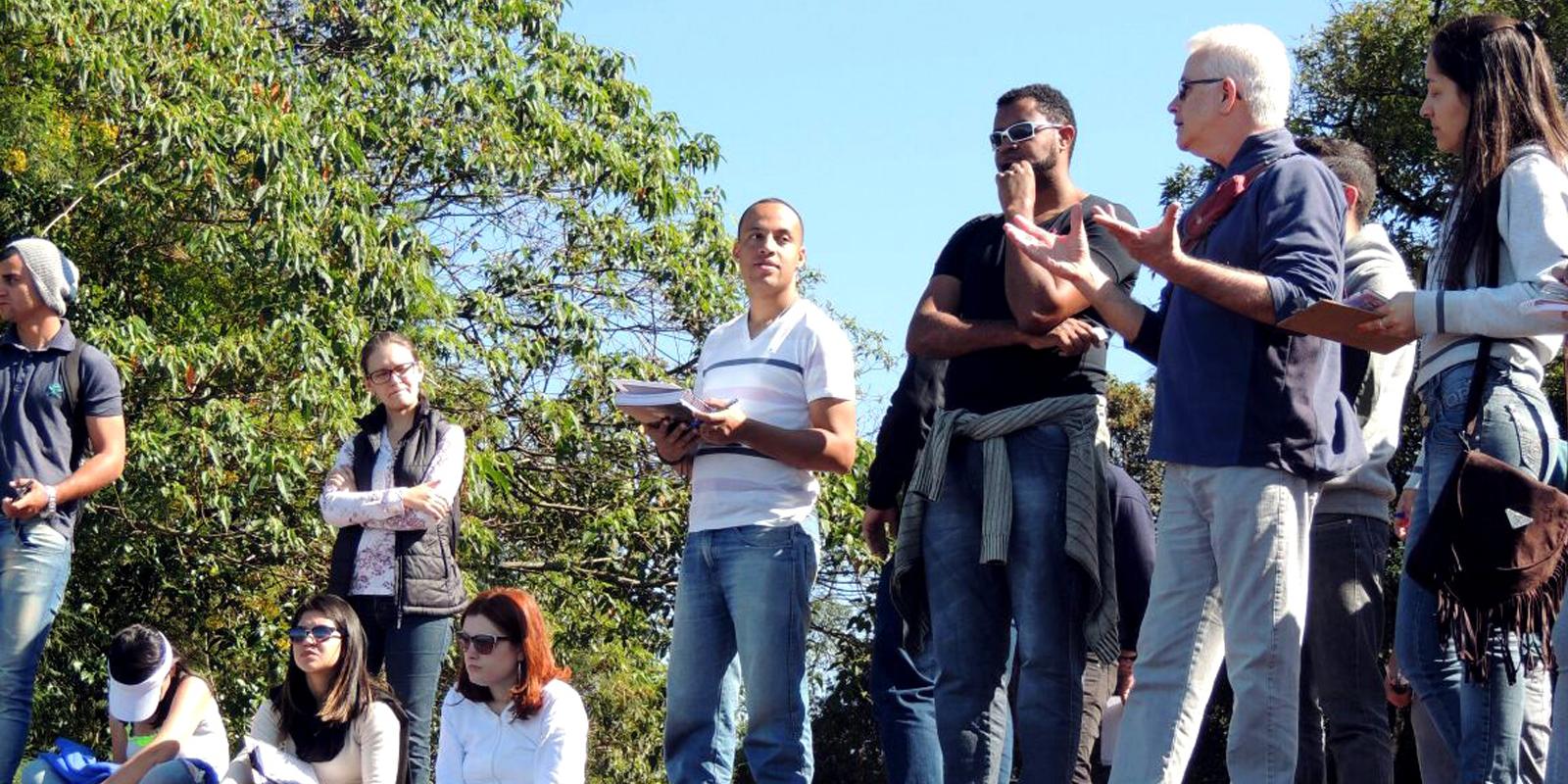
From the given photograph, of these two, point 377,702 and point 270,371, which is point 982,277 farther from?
point 270,371

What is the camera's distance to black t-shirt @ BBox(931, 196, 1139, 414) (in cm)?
468

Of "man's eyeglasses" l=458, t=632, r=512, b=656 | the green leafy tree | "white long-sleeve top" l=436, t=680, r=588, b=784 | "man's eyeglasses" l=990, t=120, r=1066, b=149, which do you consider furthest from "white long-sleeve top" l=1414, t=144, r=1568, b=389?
the green leafy tree

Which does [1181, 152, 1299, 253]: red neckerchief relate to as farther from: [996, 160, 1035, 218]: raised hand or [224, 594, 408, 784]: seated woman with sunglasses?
[224, 594, 408, 784]: seated woman with sunglasses

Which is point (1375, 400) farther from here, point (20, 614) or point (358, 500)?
point (20, 614)

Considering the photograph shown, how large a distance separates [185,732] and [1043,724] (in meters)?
3.39

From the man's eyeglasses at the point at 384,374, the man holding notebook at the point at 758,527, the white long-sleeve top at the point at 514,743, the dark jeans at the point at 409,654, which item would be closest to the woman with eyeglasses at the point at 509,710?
the white long-sleeve top at the point at 514,743

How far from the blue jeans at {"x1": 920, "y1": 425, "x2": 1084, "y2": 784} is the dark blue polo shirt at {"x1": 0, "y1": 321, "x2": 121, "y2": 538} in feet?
9.85

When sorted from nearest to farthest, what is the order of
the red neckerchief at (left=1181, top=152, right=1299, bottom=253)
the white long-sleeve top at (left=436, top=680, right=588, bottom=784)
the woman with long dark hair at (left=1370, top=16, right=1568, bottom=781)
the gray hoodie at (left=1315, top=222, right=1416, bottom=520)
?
the woman with long dark hair at (left=1370, top=16, right=1568, bottom=781), the red neckerchief at (left=1181, top=152, right=1299, bottom=253), the gray hoodie at (left=1315, top=222, right=1416, bottom=520), the white long-sleeve top at (left=436, top=680, right=588, bottom=784)

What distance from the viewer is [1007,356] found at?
4.71 m

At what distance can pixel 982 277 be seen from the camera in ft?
15.9

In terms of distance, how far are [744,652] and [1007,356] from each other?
1.06 metres

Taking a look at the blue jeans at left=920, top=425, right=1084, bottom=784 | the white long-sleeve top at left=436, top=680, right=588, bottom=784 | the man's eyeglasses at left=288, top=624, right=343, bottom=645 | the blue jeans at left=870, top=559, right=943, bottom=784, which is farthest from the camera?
the man's eyeglasses at left=288, top=624, right=343, bottom=645

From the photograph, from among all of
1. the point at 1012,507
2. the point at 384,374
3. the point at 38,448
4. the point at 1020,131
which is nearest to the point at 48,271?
the point at 38,448

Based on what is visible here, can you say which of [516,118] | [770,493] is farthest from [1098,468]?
[516,118]
